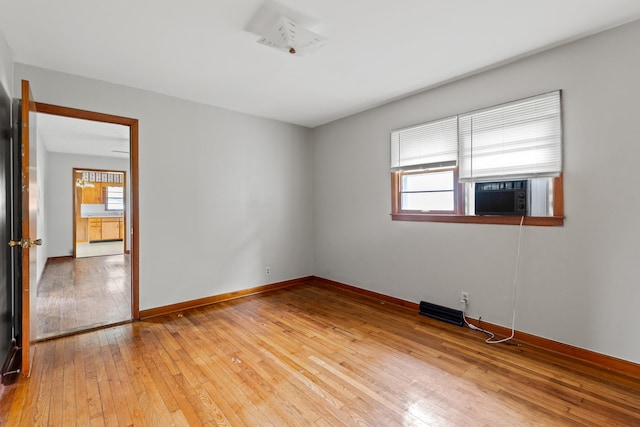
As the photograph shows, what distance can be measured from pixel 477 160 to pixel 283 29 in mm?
2241

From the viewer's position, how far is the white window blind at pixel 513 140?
2600 mm

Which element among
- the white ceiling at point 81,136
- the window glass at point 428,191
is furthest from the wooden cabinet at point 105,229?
the window glass at point 428,191

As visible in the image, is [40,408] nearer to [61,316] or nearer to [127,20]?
[61,316]

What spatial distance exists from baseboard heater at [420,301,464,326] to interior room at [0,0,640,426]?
6cm

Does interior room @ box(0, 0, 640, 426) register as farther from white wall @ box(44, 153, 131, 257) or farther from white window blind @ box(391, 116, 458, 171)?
white wall @ box(44, 153, 131, 257)

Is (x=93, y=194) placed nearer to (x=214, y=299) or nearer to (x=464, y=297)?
(x=214, y=299)

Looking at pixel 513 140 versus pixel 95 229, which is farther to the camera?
pixel 95 229

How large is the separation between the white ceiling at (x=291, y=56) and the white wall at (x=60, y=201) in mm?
5891

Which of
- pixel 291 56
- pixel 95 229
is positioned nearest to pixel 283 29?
pixel 291 56

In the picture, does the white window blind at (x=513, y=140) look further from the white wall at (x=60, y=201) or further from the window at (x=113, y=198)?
the window at (x=113, y=198)

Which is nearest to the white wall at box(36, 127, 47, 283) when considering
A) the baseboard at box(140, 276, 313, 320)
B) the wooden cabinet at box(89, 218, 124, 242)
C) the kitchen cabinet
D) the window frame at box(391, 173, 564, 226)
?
the baseboard at box(140, 276, 313, 320)

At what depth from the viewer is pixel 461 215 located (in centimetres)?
323

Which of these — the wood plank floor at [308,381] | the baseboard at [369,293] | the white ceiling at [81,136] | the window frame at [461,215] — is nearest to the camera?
the wood plank floor at [308,381]

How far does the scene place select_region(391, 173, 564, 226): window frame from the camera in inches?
102
